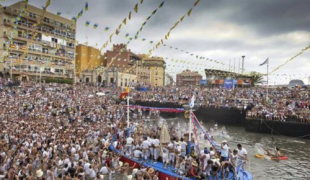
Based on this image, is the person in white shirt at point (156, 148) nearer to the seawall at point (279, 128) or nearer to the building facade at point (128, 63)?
the seawall at point (279, 128)

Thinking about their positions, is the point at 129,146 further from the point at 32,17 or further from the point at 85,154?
the point at 32,17

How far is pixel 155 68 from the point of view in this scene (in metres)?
98.9

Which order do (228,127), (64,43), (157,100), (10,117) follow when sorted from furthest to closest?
(64,43) < (157,100) < (228,127) < (10,117)

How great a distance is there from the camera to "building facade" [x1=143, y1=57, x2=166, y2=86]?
96.0 metres

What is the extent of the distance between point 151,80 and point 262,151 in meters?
79.7

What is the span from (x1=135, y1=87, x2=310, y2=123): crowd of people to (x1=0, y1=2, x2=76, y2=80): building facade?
20636 mm

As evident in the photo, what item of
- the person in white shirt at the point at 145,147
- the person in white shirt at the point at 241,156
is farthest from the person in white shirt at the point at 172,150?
the person in white shirt at the point at 241,156

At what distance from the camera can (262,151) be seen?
68.4 ft

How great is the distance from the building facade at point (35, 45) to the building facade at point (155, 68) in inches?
1473

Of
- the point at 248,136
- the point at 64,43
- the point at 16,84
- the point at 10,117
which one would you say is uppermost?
the point at 64,43

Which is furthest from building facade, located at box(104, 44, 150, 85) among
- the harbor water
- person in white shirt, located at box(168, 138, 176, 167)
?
person in white shirt, located at box(168, 138, 176, 167)

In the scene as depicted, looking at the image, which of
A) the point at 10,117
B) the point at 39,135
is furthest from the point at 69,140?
the point at 10,117

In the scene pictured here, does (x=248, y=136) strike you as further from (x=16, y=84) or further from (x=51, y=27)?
(x=51, y=27)

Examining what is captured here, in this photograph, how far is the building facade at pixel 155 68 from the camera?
315ft
